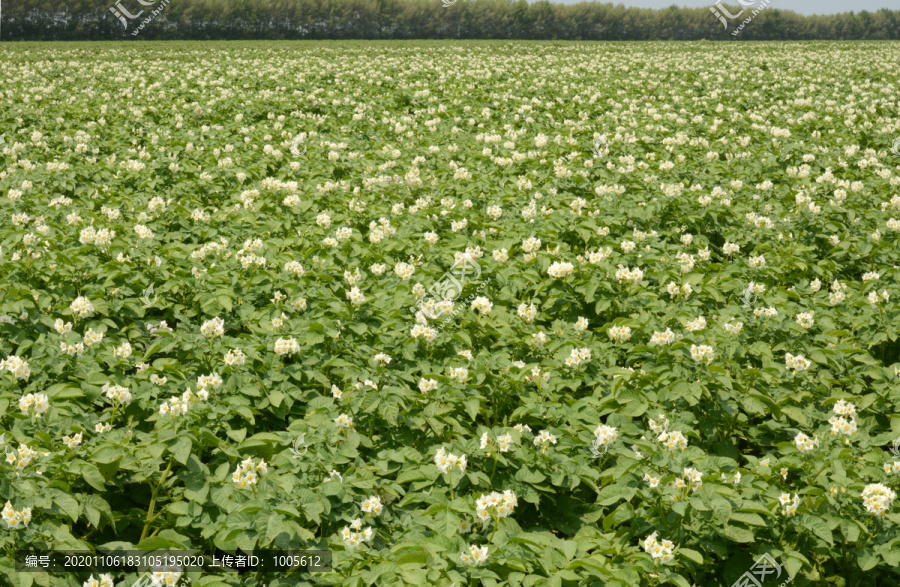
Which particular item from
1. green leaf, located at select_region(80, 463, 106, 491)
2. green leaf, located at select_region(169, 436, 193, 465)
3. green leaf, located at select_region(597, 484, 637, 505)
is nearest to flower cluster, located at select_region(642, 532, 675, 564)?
green leaf, located at select_region(597, 484, 637, 505)

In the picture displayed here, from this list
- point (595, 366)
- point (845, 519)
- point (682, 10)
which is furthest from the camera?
point (682, 10)

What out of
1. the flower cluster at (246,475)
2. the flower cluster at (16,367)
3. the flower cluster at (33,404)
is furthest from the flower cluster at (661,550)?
the flower cluster at (16,367)

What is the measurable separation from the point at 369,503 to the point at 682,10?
10700 cm

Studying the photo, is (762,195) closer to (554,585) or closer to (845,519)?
(845,519)

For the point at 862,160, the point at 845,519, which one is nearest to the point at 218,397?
the point at 845,519

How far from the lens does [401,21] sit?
230ft

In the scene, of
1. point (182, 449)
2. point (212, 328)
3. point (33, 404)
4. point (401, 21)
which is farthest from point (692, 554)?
point (401, 21)

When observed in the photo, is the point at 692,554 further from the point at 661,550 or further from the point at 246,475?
the point at 246,475

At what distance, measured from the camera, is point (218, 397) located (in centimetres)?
400

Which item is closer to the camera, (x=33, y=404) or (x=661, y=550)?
(x=661, y=550)
